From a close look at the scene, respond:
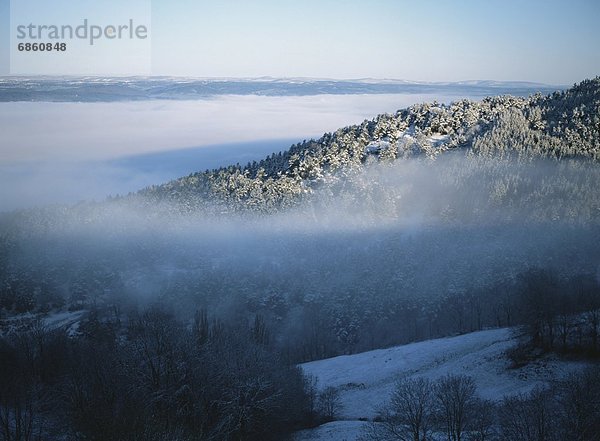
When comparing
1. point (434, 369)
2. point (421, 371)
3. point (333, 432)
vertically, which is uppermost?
→ point (333, 432)

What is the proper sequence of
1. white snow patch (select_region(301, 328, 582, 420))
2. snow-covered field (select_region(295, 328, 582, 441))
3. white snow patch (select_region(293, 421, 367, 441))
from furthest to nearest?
white snow patch (select_region(301, 328, 582, 420))
snow-covered field (select_region(295, 328, 582, 441))
white snow patch (select_region(293, 421, 367, 441))

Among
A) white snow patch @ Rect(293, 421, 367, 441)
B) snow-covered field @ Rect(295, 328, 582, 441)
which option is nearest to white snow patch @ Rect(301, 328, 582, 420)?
snow-covered field @ Rect(295, 328, 582, 441)

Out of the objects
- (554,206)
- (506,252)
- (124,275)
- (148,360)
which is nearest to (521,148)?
(554,206)

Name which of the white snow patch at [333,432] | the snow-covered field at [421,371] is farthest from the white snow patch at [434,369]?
the white snow patch at [333,432]

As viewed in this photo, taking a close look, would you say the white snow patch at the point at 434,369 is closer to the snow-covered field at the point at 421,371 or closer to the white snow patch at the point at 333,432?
the snow-covered field at the point at 421,371

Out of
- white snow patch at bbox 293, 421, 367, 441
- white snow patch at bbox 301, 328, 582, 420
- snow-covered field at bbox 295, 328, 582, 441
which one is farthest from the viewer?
white snow patch at bbox 301, 328, 582, 420

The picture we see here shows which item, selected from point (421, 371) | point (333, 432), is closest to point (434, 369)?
point (421, 371)

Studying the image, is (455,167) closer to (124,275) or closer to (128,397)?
(124,275)

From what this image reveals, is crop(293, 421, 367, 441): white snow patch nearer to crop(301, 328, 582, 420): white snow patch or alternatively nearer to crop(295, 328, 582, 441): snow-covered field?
crop(295, 328, 582, 441): snow-covered field

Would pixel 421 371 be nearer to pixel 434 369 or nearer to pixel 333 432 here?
pixel 434 369
